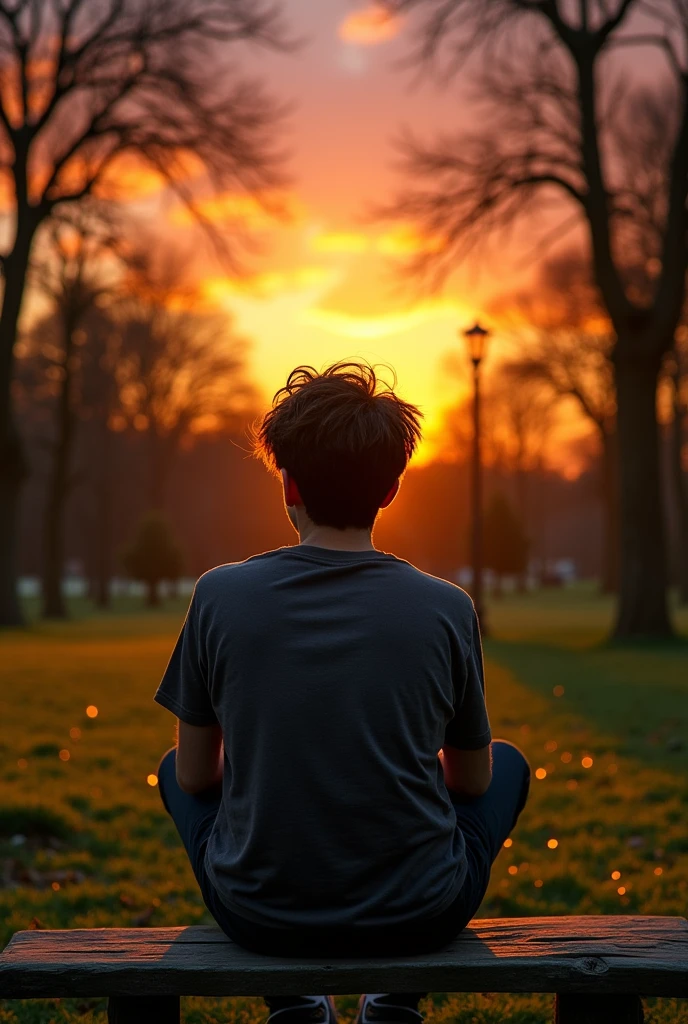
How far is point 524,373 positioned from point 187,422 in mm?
14780

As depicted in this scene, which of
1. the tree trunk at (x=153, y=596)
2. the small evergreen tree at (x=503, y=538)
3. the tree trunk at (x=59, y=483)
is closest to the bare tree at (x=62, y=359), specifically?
the tree trunk at (x=59, y=483)

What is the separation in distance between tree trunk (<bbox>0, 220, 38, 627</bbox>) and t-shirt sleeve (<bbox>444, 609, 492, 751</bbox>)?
20.2 metres

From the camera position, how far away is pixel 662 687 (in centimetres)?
1229

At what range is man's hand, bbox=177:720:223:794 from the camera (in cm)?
269

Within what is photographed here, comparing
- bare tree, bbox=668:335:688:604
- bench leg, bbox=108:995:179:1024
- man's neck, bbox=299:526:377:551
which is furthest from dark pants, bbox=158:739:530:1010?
bare tree, bbox=668:335:688:604

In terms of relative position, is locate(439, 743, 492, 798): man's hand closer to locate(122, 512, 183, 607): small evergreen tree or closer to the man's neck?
the man's neck

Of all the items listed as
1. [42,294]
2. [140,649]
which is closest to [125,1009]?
[140,649]

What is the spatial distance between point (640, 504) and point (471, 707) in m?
16.5

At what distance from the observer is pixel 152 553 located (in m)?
44.1

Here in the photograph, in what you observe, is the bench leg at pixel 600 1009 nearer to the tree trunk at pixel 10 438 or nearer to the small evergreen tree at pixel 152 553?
the tree trunk at pixel 10 438

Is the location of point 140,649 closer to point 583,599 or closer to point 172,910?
point 172,910

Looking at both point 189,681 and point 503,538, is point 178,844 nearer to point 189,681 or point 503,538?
point 189,681

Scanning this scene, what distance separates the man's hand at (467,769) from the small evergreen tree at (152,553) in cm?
4187

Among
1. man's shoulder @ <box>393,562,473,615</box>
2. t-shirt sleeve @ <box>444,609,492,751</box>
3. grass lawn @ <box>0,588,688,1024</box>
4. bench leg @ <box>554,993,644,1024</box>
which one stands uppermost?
man's shoulder @ <box>393,562,473,615</box>
